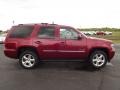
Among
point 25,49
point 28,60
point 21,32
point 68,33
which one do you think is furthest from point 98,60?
point 21,32

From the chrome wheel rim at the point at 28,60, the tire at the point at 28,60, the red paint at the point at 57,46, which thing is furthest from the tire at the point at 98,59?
the chrome wheel rim at the point at 28,60

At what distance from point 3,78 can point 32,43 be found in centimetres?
226

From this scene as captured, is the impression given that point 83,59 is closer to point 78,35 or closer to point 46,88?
point 78,35

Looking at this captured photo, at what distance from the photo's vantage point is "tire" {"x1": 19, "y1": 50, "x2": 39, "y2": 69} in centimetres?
1112

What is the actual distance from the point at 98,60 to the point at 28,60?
2759 mm

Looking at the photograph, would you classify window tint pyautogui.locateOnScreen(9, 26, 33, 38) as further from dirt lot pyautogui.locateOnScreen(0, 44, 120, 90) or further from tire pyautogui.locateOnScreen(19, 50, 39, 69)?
dirt lot pyautogui.locateOnScreen(0, 44, 120, 90)

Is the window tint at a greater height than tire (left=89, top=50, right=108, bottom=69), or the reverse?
the window tint

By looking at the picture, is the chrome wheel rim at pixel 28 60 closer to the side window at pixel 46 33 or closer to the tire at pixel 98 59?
the side window at pixel 46 33

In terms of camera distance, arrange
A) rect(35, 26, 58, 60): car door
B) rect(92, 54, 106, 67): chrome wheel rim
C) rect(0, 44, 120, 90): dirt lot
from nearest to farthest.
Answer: rect(0, 44, 120, 90): dirt lot, rect(35, 26, 58, 60): car door, rect(92, 54, 106, 67): chrome wheel rim

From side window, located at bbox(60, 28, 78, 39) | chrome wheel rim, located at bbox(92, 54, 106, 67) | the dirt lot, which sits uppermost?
side window, located at bbox(60, 28, 78, 39)

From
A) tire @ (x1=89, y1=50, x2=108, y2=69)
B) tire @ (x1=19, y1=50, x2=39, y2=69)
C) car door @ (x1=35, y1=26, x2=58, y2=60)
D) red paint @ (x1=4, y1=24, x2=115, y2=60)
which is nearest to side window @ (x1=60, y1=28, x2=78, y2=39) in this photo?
red paint @ (x1=4, y1=24, x2=115, y2=60)

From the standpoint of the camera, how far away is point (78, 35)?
11.2 meters

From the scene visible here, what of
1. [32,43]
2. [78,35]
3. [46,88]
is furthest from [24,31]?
[46,88]

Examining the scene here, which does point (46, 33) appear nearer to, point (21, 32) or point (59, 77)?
point (21, 32)
